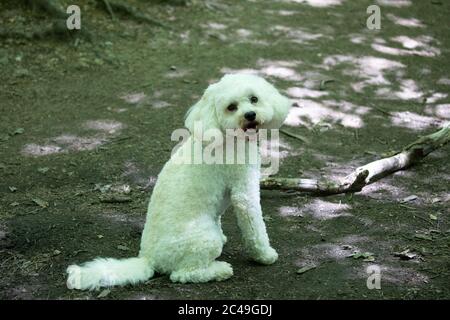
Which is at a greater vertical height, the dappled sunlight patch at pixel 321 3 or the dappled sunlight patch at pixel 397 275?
the dappled sunlight patch at pixel 321 3

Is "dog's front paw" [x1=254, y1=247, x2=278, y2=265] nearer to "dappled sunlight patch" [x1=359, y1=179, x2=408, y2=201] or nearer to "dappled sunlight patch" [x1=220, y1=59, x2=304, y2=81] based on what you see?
"dappled sunlight patch" [x1=359, y1=179, x2=408, y2=201]

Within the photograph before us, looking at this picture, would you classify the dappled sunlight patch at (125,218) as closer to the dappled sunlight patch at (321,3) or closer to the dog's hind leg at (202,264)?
the dog's hind leg at (202,264)

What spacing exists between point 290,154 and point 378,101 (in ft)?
6.50

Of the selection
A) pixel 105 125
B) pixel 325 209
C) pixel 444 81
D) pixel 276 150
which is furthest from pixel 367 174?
pixel 444 81

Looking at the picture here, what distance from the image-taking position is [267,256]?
171 inches

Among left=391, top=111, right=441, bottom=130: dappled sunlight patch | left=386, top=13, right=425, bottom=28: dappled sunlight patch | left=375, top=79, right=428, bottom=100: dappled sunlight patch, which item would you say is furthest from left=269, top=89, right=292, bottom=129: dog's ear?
left=386, top=13, right=425, bottom=28: dappled sunlight patch

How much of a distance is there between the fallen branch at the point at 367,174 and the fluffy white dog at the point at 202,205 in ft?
4.45

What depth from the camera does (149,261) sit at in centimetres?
416

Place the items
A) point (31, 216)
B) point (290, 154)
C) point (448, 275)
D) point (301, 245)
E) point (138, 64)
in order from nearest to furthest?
point (448, 275) → point (301, 245) → point (31, 216) → point (290, 154) → point (138, 64)

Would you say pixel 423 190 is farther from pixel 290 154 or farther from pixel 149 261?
pixel 149 261

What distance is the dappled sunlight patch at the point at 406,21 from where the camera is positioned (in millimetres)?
10414

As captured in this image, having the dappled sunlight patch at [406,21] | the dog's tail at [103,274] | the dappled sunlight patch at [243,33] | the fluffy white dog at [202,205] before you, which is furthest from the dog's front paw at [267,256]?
the dappled sunlight patch at [406,21]

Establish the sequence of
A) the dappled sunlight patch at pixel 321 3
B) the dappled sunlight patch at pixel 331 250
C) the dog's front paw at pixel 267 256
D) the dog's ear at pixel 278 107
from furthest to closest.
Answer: the dappled sunlight patch at pixel 321 3 < the dappled sunlight patch at pixel 331 250 < the dog's front paw at pixel 267 256 < the dog's ear at pixel 278 107
